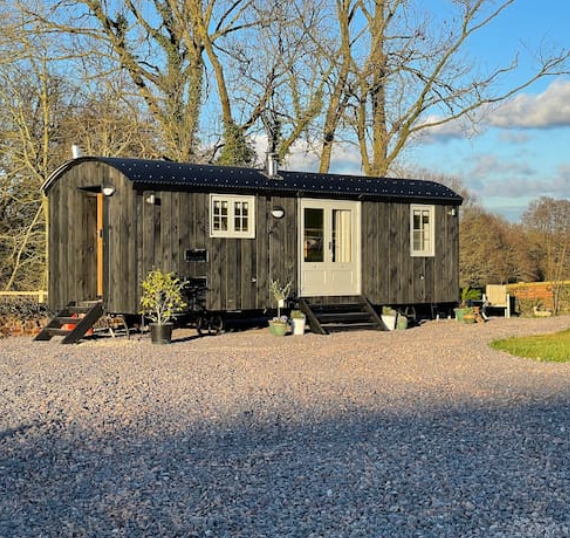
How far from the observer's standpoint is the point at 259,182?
13891 millimetres

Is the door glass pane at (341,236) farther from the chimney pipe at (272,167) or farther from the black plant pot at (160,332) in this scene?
the black plant pot at (160,332)

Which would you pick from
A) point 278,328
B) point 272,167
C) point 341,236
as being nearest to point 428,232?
point 341,236

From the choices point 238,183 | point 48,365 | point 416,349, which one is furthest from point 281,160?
point 48,365

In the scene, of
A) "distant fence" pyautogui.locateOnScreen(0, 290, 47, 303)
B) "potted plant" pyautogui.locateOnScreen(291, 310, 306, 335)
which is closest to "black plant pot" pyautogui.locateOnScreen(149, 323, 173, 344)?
"potted plant" pyautogui.locateOnScreen(291, 310, 306, 335)

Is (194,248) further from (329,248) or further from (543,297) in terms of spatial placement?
(543,297)

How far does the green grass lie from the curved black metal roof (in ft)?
13.0

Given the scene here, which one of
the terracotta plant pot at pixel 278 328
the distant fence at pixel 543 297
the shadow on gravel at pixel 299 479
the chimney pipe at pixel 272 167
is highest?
the chimney pipe at pixel 272 167

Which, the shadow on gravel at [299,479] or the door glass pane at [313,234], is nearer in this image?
the shadow on gravel at [299,479]

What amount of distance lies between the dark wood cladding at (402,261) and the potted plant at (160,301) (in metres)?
4.25

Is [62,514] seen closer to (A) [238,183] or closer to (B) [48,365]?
(B) [48,365]

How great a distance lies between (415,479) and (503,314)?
14.7 meters

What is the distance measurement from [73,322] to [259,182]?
3.75 metres

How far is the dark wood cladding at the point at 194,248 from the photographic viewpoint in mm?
12625

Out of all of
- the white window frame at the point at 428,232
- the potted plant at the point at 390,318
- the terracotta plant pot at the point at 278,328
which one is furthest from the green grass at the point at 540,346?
the white window frame at the point at 428,232
